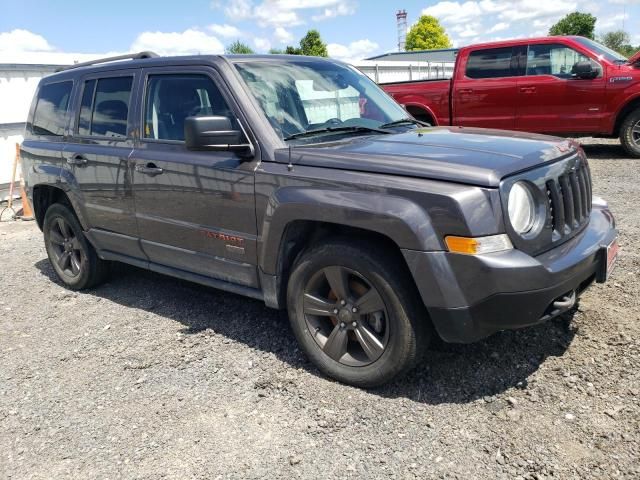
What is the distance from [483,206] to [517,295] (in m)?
0.45

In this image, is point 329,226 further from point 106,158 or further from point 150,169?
point 106,158

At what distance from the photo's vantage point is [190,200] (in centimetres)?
375

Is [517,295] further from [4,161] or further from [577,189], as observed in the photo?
[4,161]

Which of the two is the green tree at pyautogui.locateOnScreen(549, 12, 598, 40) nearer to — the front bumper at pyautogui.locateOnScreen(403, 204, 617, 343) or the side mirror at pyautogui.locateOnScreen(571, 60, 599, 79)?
the side mirror at pyautogui.locateOnScreen(571, 60, 599, 79)

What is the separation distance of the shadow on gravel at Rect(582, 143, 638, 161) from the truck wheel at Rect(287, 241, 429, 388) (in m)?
7.93

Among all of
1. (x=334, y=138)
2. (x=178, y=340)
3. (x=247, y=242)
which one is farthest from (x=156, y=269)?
(x=334, y=138)

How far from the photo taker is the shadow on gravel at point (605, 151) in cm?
960

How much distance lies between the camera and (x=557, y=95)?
9.35m

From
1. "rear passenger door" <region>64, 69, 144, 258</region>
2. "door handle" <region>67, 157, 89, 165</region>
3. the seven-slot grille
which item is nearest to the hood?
the seven-slot grille

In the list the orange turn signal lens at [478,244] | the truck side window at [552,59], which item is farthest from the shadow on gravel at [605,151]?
the orange turn signal lens at [478,244]

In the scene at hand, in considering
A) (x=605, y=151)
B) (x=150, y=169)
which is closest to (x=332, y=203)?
(x=150, y=169)

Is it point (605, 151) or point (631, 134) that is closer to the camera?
point (631, 134)

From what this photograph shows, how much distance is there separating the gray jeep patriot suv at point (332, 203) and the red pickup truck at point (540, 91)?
238 inches

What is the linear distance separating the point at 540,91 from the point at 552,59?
22.7 inches
